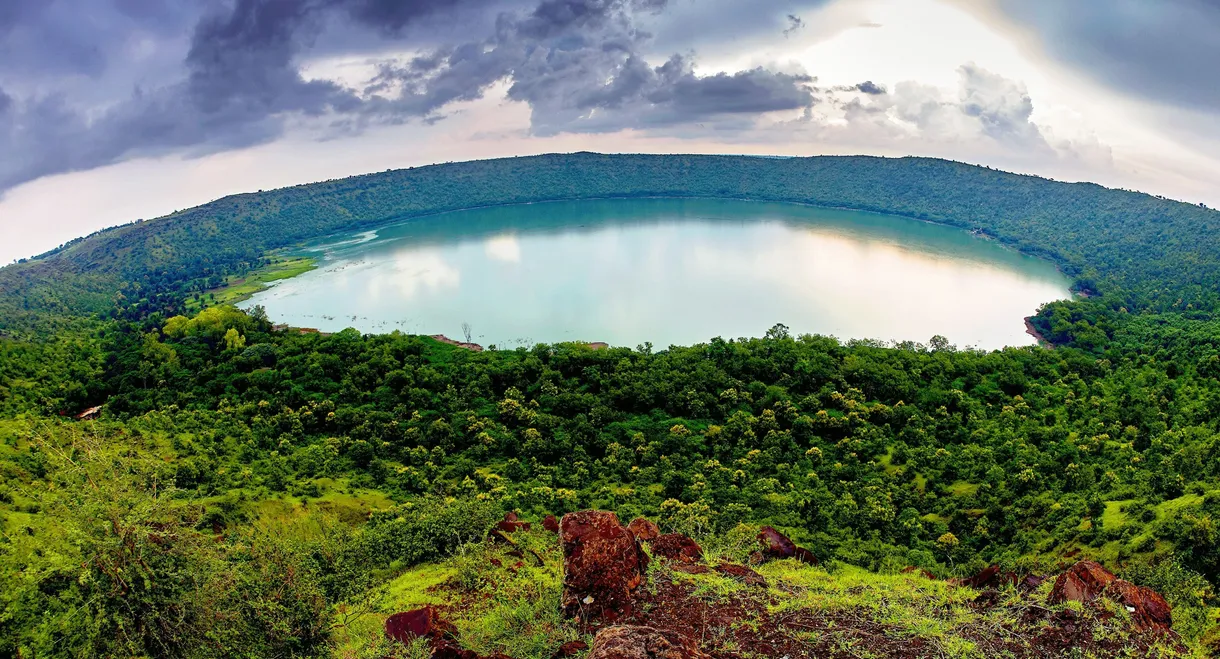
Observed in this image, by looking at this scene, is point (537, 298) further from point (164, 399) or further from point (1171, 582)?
point (1171, 582)

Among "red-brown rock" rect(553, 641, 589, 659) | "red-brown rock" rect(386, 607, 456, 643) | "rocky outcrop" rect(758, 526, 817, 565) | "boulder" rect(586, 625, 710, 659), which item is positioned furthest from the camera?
"rocky outcrop" rect(758, 526, 817, 565)

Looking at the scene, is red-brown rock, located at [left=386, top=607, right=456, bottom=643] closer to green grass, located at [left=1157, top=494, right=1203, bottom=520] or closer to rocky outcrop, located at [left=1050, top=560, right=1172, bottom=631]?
rocky outcrop, located at [left=1050, top=560, right=1172, bottom=631]

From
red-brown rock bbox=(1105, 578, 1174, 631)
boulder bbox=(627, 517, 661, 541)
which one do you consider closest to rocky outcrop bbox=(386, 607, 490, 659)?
boulder bbox=(627, 517, 661, 541)

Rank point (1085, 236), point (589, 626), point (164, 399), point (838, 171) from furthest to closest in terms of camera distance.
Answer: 1. point (838, 171)
2. point (1085, 236)
3. point (164, 399)
4. point (589, 626)

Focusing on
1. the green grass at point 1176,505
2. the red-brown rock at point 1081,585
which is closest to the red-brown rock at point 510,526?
the red-brown rock at point 1081,585

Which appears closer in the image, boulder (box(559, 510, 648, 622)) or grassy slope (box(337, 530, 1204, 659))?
grassy slope (box(337, 530, 1204, 659))

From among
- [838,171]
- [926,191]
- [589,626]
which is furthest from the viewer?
A: [838,171]

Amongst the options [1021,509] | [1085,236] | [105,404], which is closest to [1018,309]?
[1085,236]

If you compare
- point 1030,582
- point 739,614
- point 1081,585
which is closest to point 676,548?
point 739,614
